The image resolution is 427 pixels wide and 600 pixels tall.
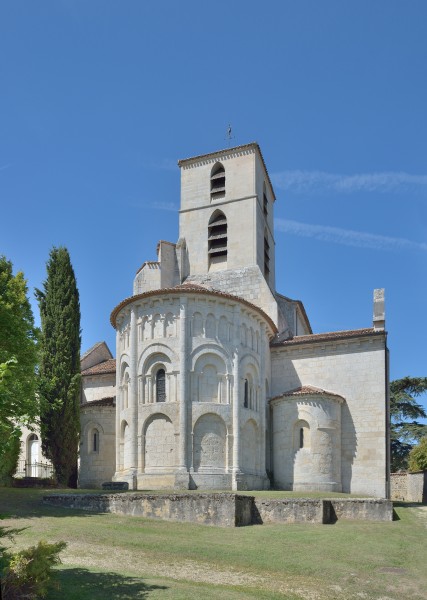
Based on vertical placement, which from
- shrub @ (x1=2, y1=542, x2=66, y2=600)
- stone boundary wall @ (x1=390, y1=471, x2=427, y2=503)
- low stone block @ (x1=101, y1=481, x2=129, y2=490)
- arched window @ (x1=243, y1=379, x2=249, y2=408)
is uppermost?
arched window @ (x1=243, y1=379, x2=249, y2=408)

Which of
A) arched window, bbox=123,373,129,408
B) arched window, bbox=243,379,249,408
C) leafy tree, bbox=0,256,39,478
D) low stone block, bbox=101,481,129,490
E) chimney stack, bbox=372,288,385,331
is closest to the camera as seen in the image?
Result: leafy tree, bbox=0,256,39,478

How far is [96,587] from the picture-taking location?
13602mm

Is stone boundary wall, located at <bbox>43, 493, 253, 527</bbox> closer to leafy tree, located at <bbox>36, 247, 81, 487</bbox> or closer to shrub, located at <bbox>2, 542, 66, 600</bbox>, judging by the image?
leafy tree, located at <bbox>36, 247, 81, 487</bbox>

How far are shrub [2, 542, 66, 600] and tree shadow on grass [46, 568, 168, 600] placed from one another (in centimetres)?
77

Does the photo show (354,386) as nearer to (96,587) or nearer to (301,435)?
(301,435)

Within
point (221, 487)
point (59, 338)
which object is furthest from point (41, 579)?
point (59, 338)

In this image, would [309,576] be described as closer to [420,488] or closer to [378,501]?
[378,501]

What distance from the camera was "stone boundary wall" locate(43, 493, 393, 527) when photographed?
929 inches

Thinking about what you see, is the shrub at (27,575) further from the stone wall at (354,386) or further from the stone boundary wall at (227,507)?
the stone wall at (354,386)

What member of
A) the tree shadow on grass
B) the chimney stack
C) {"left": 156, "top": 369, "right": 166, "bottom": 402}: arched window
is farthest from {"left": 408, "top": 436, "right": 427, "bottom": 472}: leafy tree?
the tree shadow on grass

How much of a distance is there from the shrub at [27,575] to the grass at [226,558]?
3.21 feet

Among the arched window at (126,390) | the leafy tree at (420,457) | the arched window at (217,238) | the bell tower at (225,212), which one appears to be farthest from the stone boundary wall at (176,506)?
the arched window at (217,238)

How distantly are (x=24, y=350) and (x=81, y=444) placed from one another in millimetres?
12670

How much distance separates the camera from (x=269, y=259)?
47.1 m
